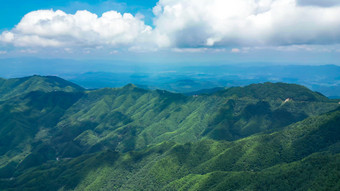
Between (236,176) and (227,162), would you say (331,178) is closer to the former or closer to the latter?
(236,176)

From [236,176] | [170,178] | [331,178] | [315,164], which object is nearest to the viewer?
[331,178]

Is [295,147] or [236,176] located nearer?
[236,176]

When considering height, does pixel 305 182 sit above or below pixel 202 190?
above

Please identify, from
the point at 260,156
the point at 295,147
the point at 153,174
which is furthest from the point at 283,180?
the point at 153,174

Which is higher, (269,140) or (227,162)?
(269,140)

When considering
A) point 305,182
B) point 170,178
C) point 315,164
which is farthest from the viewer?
point 170,178

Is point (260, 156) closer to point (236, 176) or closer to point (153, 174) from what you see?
point (236, 176)

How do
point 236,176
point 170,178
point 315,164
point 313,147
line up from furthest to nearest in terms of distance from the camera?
point 170,178 → point 313,147 → point 236,176 → point 315,164

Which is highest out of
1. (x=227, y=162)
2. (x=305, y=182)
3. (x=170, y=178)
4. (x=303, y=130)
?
(x=303, y=130)

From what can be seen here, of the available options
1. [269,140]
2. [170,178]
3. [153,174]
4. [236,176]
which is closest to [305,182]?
[236,176]
